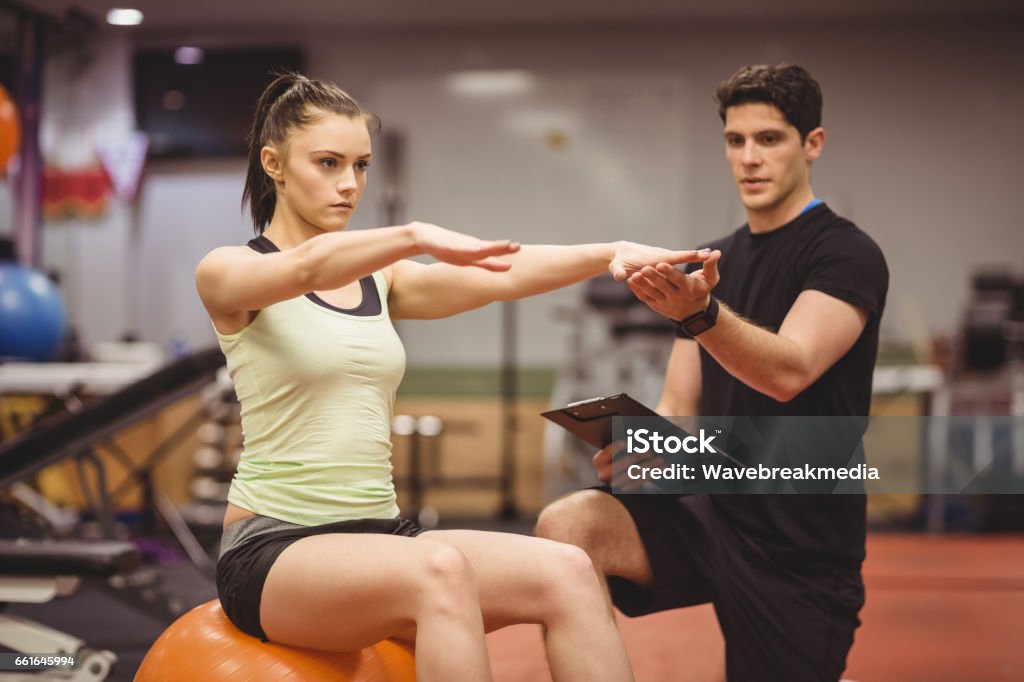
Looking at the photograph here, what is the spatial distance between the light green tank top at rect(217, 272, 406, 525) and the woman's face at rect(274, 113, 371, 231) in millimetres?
154

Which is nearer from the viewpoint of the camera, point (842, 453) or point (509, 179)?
point (842, 453)

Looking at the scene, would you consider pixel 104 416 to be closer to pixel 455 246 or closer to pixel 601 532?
pixel 601 532

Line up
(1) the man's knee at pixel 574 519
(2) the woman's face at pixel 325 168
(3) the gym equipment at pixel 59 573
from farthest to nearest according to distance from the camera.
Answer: (3) the gym equipment at pixel 59 573 < (1) the man's knee at pixel 574 519 < (2) the woman's face at pixel 325 168

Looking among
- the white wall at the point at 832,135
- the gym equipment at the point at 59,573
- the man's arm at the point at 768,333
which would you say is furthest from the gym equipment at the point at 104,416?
the white wall at the point at 832,135

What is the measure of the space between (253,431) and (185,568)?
9.77 feet

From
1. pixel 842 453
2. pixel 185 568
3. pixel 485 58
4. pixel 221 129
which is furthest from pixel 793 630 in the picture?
pixel 221 129

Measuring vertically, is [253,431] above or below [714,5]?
below

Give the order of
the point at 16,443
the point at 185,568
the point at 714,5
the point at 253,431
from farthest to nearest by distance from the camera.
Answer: the point at 714,5 → the point at 185,568 → the point at 16,443 → the point at 253,431

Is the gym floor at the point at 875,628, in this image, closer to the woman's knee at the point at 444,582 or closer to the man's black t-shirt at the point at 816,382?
the man's black t-shirt at the point at 816,382

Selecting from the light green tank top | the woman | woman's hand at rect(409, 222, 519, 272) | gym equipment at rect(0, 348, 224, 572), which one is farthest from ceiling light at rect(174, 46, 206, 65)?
woman's hand at rect(409, 222, 519, 272)

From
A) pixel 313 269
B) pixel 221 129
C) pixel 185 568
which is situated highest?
pixel 221 129

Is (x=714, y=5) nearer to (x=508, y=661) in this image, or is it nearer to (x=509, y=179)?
(x=509, y=179)

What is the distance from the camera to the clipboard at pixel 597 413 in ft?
5.80

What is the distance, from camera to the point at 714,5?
6.29 metres
